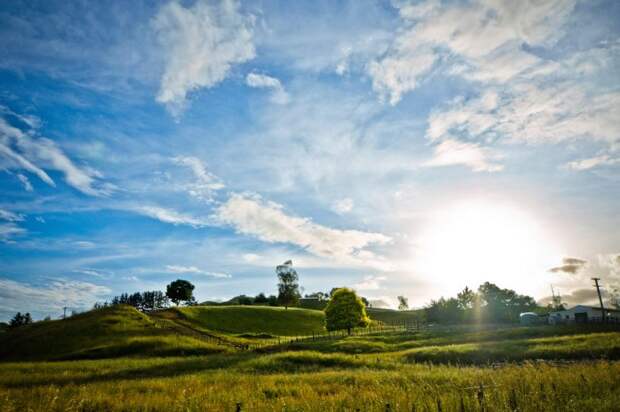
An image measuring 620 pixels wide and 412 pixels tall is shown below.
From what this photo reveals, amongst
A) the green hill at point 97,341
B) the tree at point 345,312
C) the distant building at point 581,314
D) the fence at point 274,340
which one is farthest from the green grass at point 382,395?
the distant building at point 581,314

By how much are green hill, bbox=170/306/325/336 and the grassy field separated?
6.89 metres

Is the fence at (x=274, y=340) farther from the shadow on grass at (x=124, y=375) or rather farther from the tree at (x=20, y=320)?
the tree at (x=20, y=320)

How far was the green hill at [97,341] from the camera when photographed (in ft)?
174

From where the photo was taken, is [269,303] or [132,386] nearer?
[132,386]

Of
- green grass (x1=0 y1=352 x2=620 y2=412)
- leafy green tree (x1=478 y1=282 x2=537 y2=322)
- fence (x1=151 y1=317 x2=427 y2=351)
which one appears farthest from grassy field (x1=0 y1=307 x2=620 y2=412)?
leafy green tree (x1=478 y1=282 x2=537 y2=322)

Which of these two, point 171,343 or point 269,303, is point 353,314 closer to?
point 171,343

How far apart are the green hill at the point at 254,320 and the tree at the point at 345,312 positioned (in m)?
28.5

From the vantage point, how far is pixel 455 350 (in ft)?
109

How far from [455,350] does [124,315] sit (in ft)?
231

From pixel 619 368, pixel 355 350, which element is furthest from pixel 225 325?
pixel 619 368

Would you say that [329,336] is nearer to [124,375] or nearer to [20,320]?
[124,375]

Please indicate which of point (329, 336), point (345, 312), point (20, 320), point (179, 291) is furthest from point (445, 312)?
point (20, 320)

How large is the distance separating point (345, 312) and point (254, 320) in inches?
1762

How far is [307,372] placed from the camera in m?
24.2
